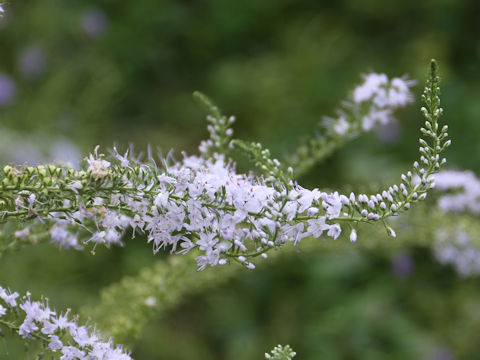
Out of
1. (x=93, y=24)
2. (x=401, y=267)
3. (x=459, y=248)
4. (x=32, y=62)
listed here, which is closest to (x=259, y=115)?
(x=401, y=267)

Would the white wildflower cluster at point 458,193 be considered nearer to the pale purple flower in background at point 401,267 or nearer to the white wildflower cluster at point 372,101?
the white wildflower cluster at point 372,101

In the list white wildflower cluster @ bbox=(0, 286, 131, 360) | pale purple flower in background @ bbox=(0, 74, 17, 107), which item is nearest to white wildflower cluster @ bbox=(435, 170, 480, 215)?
white wildflower cluster @ bbox=(0, 286, 131, 360)

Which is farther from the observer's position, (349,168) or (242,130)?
(242,130)

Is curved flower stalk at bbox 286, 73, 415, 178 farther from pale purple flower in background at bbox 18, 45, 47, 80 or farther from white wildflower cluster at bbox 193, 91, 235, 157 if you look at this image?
pale purple flower in background at bbox 18, 45, 47, 80

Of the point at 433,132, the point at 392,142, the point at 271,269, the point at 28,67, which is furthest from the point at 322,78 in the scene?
the point at 433,132

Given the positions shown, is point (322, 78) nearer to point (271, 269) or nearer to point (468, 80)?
point (468, 80)

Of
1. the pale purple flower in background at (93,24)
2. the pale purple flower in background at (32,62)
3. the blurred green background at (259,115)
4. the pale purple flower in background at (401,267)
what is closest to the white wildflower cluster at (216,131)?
the blurred green background at (259,115)

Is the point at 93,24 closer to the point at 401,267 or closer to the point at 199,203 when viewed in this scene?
Answer: the point at 401,267
